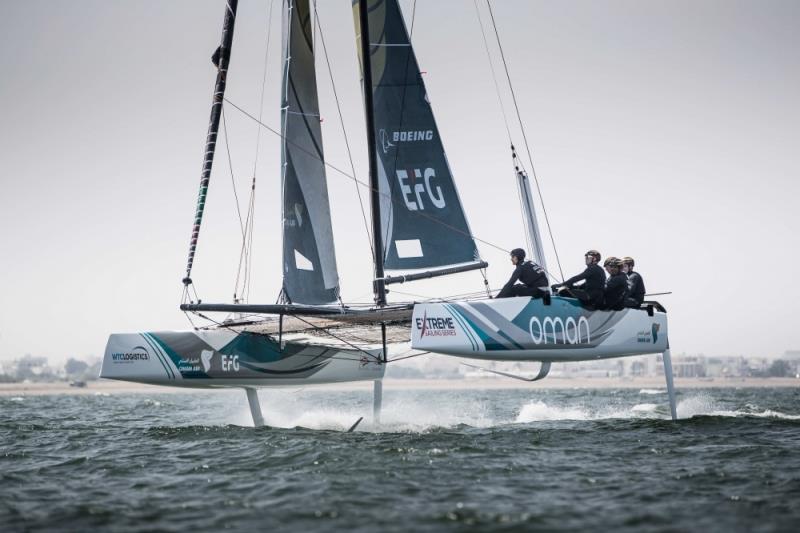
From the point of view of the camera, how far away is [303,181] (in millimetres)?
11844

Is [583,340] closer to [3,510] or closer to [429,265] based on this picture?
[429,265]

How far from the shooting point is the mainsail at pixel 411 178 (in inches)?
461

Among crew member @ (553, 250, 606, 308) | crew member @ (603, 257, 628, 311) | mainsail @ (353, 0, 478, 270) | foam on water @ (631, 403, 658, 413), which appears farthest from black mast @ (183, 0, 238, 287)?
foam on water @ (631, 403, 658, 413)

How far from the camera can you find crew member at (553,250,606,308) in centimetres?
1071

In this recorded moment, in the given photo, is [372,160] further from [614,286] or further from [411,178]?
[614,286]

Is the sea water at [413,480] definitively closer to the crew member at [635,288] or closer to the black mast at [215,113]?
the crew member at [635,288]

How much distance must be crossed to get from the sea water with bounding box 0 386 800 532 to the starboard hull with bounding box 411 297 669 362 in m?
1.10

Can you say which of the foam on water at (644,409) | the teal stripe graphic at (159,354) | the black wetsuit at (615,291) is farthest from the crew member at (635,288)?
the foam on water at (644,409)

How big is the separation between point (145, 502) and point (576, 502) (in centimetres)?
326

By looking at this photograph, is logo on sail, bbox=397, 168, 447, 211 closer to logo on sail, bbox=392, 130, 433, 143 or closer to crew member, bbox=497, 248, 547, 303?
logo on sail, bbox=392, 130, 433, 143

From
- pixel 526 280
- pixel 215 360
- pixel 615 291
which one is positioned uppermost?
pixel 526 280

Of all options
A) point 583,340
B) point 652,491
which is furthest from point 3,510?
point 583,340

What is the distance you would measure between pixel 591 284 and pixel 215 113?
5642 millimetres

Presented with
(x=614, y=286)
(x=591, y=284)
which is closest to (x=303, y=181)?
(x=591, y=284)
